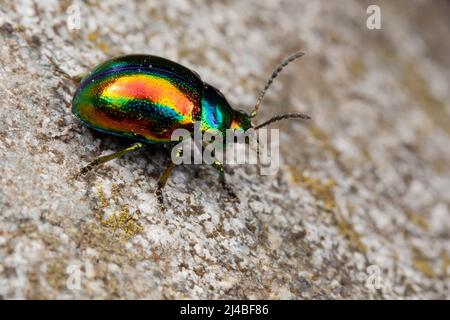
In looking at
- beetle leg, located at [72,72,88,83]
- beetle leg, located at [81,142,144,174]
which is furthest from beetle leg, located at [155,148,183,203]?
beetle leg, located at [72,72,88,83]

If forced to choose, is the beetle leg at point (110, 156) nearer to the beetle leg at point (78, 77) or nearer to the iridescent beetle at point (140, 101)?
the iridescent beetle at point (140, 101)

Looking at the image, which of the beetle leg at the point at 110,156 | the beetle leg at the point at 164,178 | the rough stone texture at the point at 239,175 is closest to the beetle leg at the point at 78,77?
the rough stone texture at the point at 239,175

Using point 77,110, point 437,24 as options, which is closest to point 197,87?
point 77,110

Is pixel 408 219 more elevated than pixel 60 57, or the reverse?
pixel 60 57

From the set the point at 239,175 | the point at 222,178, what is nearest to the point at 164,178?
the point at 222,178
